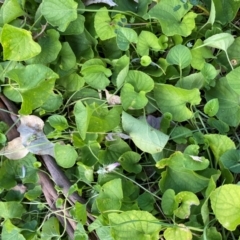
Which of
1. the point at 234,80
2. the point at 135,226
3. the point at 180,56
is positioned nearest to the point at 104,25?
the point at 180,56

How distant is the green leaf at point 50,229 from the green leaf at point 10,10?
1.33 ft

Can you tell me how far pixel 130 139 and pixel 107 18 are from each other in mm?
236

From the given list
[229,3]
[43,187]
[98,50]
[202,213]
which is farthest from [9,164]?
[229,3]

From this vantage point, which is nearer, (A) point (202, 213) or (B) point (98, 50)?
(A) point (202, 213)

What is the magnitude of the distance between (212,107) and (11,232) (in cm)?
46

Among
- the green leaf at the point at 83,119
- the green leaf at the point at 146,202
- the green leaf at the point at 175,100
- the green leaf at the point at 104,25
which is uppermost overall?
the green leaf at the point at 104,25

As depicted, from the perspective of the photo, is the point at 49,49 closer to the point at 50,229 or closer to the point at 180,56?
the point at 180,56

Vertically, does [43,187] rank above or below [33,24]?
below

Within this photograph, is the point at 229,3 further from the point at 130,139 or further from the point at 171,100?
the point at 130,139

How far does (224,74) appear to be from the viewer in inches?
31.4

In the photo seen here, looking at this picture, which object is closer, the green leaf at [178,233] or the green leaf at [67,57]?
the green leaf at [178,233]

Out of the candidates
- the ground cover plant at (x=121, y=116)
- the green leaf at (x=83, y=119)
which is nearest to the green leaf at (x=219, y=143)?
the ground cover plant at (x=121, y=116)

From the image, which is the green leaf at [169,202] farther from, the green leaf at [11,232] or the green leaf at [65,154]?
the green leaf at [11,232]

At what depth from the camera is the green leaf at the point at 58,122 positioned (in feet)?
2.62
